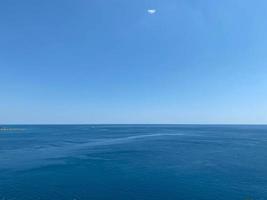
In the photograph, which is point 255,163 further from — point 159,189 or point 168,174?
point 159,189

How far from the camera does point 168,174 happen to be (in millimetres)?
38844

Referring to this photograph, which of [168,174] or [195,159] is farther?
[195,159]

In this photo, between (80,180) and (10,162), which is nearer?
(80,180)

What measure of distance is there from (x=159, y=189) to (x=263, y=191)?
1514cm

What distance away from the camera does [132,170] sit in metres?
42.2

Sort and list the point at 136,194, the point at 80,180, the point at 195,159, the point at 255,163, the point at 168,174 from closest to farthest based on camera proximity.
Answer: the point at 136,194
the point at 80,180
the point at 168,174
the point at 255,163
the point at 195,159

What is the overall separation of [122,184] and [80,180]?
7.65 meters

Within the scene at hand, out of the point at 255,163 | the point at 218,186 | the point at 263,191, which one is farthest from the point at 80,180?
the point at 255,163

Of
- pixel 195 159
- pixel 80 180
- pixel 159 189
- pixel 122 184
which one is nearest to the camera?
pixel 159 189

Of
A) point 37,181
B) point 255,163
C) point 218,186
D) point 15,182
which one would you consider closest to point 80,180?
point 37,181

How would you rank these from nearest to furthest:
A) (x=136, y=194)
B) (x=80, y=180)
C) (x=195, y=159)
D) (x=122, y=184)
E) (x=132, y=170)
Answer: (x=136, y=194)
(x=122, y=184)
(x=80, y=180)
(x=132, y=170)
(x=195, y=159)

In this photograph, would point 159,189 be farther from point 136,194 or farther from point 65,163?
point 65,163

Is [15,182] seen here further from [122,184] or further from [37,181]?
[122,184]

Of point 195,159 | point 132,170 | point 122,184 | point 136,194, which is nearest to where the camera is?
point 136,194
